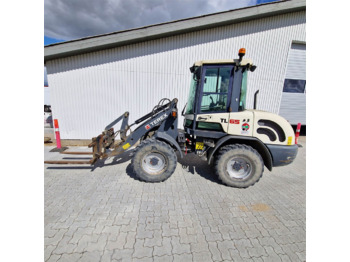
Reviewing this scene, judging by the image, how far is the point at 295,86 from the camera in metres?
6.43

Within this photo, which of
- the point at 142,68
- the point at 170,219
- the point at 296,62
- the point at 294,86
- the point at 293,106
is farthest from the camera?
the point at 293,106

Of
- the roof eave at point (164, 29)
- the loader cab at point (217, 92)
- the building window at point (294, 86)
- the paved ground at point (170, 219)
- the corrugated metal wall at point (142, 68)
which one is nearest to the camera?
the paved ground at point (170, 219)

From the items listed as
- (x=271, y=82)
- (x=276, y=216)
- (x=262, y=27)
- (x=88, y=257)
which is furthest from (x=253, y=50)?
(x=88, y=257)

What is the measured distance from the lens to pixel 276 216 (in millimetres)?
2309

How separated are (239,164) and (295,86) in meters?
6.00

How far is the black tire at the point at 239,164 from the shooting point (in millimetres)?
2881

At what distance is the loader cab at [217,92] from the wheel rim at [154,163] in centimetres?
91

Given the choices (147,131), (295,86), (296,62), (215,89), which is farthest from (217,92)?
(295,86)

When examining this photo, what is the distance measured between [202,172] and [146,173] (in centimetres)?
139

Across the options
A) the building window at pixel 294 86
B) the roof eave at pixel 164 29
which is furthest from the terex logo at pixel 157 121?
the building window at pixel 294 86

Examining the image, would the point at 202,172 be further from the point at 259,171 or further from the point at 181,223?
the point at 181,223

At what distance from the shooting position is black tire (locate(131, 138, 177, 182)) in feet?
9.82

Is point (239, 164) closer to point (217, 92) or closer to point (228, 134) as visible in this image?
point (228, 134)

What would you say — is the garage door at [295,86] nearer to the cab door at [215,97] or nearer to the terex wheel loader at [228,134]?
the terex wheel loader at [228,134]
